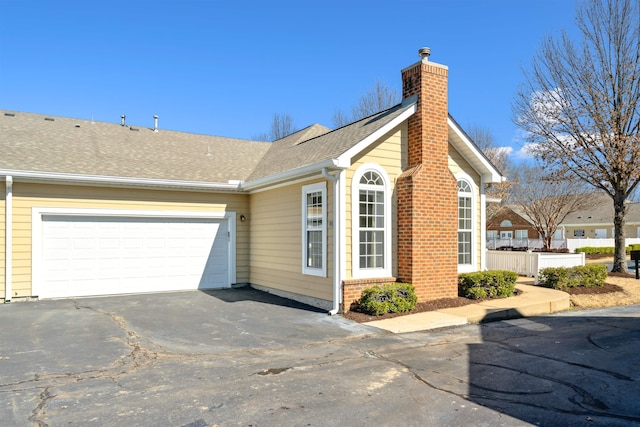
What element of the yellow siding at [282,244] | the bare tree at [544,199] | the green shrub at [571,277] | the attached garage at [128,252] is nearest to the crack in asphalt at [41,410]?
the yellow siding at [282,244]

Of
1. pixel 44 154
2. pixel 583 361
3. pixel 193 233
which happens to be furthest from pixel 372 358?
pixel 44 154

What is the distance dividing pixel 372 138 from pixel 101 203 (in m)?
7.72

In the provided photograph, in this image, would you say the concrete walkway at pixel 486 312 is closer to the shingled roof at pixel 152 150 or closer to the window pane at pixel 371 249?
the window pane at pixel 371 249

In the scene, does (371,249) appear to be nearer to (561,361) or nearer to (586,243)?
(561,361)

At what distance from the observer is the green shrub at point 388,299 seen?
9.52 metres

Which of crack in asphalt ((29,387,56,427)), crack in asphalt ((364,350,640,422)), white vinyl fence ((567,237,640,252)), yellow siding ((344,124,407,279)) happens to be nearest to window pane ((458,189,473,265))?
yellow siding ((344,124,407,279))

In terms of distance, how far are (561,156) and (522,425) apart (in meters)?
16.0

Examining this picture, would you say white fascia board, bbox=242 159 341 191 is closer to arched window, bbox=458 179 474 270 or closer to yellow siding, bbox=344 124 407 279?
yellow siding, bbox=344 124 407 279

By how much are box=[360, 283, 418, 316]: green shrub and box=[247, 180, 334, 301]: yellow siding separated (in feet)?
3.07

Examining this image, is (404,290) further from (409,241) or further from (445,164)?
(445,164)

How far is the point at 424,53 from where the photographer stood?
433 inches

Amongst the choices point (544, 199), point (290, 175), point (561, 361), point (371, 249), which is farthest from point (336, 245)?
point (544, 199)

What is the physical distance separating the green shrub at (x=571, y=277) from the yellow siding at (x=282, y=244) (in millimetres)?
7515

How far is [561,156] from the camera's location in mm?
17750
